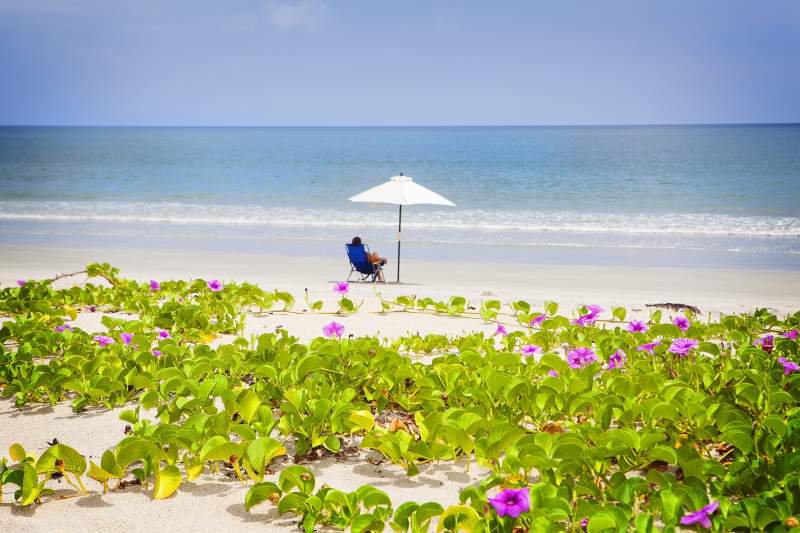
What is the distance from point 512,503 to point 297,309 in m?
4.54

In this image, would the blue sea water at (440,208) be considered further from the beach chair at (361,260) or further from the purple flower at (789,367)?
the purple flower at (789,367)

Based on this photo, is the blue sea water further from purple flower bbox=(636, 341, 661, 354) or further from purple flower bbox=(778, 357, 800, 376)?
purple flower bbox=(778, 357, 800, 376)

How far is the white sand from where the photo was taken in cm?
267

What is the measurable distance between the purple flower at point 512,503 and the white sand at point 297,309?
0.63m

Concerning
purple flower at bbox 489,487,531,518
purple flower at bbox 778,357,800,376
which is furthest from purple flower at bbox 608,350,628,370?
purple flower at bbox 489,487,531,518

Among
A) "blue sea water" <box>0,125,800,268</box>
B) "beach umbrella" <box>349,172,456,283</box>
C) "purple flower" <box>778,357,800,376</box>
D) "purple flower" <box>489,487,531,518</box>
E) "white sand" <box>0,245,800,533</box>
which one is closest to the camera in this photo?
"purple flower" <box>489,487,531,518</box>

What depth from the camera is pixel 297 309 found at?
21.5 feet

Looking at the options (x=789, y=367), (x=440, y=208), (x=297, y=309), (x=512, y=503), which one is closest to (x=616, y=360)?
(x=789, y=367)

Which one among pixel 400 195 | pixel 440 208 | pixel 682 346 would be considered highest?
pixel 400 195

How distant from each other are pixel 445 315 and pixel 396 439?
333cm

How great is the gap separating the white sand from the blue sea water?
2.53 meters

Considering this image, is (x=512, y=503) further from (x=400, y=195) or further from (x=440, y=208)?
(x=440, y=208)

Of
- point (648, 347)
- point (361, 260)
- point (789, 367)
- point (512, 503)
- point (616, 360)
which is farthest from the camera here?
point (361, 260)

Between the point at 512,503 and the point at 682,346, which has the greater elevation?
the point at 682,346
